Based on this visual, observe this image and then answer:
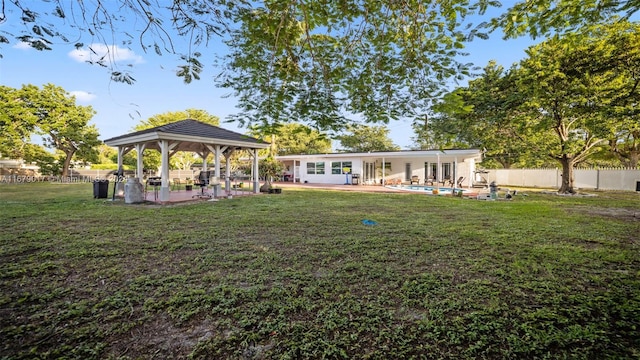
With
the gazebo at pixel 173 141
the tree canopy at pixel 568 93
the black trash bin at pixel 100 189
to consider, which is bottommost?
the black trash bin at pixel 100 189

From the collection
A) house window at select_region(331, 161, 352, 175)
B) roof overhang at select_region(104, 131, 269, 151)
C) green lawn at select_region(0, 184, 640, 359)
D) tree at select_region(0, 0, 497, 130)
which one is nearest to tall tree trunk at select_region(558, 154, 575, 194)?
green lawn at select_region(0, 184, 640, 359)

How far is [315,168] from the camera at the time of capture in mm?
24531

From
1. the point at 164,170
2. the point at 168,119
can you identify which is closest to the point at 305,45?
the point at 164,170

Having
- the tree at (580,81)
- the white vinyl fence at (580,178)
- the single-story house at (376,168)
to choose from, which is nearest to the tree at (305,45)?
the tree at (580,81)

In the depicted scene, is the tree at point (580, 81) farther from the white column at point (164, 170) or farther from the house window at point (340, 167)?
the house window at point (340, 167)

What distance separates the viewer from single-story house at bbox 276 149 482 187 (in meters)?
20.9

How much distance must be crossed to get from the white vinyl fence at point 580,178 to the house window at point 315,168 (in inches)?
545

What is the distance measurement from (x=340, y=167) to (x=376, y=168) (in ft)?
10.5

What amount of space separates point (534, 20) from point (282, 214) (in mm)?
6398

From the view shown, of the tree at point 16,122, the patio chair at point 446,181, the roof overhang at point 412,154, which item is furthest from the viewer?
the patio chair at point 446,181

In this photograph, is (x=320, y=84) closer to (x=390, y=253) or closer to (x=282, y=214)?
(x=390, y=253)

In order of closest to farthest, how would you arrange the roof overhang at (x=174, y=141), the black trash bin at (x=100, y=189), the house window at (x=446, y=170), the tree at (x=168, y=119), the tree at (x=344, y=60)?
1. the tree at (x=344, y=60)
2. the roof overhang at (x=174, y=141)
3. the black trash bin at (x=100, y=189)
4. the house window at (x=446, y=170)
5. the tree at (x=168, y=119)

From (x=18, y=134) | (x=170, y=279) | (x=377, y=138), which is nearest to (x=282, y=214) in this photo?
(x=170, y=279)

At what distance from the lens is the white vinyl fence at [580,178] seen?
50.9ft
